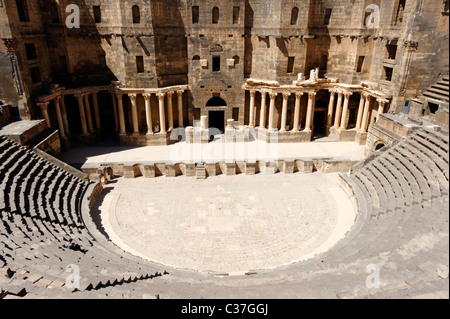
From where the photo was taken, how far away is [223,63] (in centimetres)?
2848

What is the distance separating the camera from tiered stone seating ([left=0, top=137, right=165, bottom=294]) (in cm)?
1130

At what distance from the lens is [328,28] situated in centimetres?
2761

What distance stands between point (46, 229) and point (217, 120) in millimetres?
19276

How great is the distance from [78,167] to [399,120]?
2049cm

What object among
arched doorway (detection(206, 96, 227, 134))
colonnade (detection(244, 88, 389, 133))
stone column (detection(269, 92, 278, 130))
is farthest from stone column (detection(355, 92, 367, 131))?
arched doorway (detection(206, 96, 227, 134))

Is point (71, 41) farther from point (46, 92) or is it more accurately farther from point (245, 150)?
point (245, 150)

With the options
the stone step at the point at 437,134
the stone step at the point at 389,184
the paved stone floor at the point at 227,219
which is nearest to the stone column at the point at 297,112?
the paved stone floor at the point at 227,219

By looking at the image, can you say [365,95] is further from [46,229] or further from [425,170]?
[46,229]

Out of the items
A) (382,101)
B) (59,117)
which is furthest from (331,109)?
(59,117)

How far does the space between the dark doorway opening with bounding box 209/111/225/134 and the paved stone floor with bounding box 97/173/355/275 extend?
977 cm

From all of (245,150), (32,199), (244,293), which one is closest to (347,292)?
(244,293)

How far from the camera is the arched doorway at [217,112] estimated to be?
29688 mm

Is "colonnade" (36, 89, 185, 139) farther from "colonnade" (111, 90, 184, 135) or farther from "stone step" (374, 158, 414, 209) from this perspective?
"stone step" (374, 158, 414, 209)

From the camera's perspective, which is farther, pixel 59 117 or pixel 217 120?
pixel 217 120
